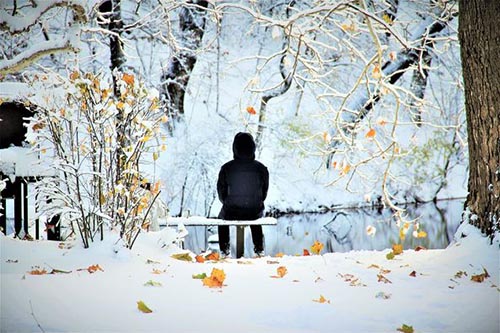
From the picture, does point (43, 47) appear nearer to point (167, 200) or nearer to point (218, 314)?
point (218, 314)

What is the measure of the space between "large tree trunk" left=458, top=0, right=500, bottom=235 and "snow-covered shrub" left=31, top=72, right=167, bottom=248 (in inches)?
83.5

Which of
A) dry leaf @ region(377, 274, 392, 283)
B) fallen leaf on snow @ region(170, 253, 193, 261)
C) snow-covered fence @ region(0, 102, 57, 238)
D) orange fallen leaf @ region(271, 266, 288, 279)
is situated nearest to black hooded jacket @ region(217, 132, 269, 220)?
fallen leaf on snow @ region(170, 253, 193, 261)

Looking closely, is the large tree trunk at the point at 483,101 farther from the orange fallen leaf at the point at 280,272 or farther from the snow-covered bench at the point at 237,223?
the snow-covered bench at the point at 237,223

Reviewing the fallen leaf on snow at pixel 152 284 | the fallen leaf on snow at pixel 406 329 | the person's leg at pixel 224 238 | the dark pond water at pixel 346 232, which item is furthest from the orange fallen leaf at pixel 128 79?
the dark pond water at pixel 346 232

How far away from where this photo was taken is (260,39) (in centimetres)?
1491

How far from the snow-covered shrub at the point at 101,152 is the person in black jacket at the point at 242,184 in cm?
163

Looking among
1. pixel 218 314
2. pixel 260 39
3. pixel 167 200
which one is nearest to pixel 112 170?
pixel 218 314

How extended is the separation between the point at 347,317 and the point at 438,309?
0.48 metres

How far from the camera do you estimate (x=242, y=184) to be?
5.77 metres

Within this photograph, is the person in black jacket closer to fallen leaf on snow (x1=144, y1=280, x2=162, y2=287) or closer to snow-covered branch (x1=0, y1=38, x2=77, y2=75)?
snow-covered branch (x1=0, y1=38, x2=77, y2=75)

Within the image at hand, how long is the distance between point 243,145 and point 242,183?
36cm

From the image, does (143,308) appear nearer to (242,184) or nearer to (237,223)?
(237,223)

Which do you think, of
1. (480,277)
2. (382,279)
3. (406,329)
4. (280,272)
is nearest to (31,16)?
(280,272)

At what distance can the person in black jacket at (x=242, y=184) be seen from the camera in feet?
18.9
